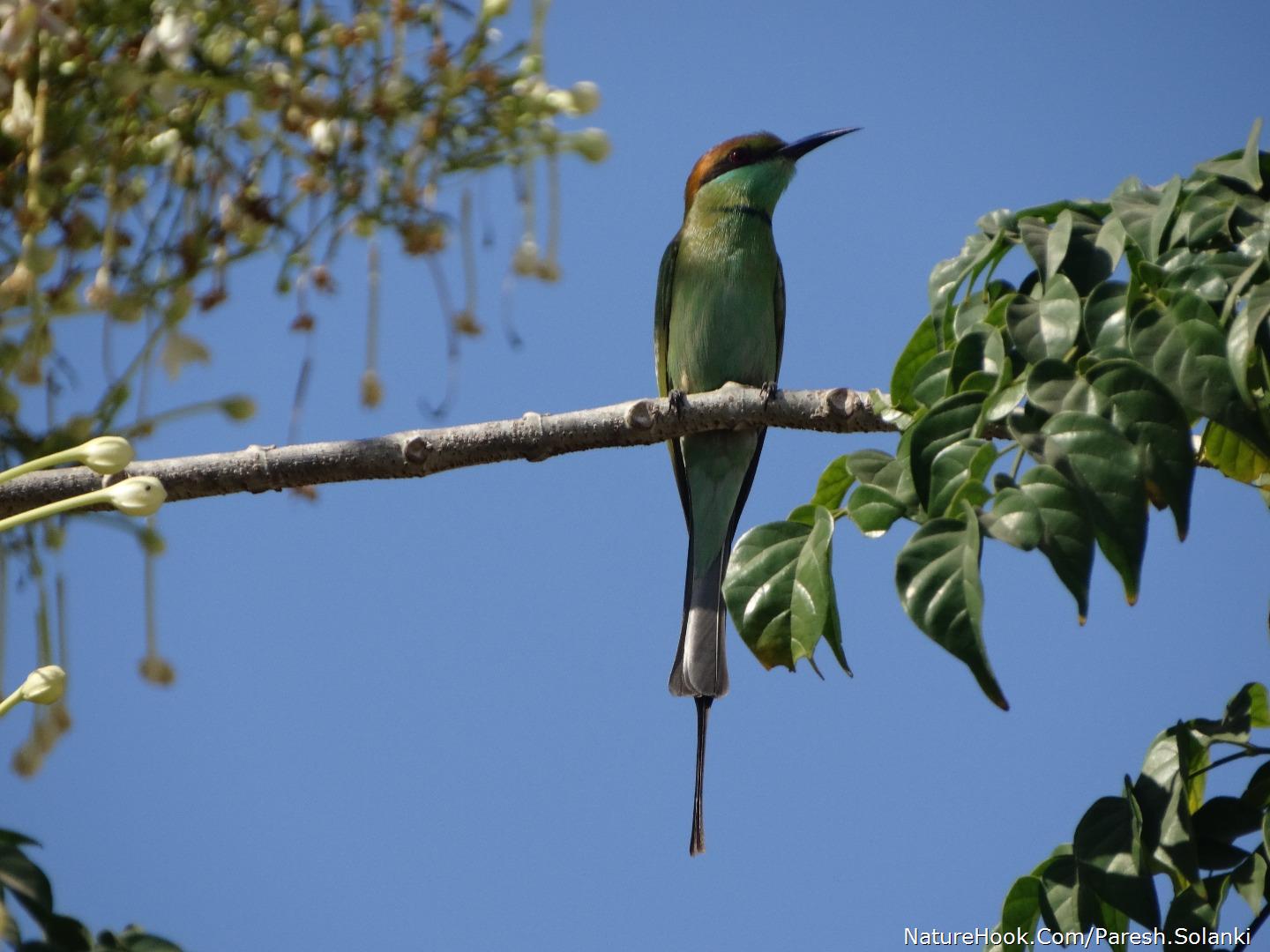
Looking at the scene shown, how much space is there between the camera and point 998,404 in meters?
1.15

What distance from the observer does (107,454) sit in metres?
1.15

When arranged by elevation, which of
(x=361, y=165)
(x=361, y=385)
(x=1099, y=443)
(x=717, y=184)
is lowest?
(x=1099, y=443)

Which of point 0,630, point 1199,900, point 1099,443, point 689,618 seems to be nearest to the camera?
point 1099,443

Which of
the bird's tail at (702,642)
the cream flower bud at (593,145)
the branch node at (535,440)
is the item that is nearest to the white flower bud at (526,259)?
the cream flower bud at (593,145)

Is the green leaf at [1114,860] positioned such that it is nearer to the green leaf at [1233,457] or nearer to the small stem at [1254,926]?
the small stem at [1254,926]

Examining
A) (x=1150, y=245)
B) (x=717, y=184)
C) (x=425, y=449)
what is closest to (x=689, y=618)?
(x=425, y=449)

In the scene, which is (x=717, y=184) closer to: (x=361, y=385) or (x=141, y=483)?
(x=361, y=385)

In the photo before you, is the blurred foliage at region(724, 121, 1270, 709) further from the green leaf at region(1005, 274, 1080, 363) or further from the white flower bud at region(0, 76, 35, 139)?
the white flower bud at region(0, 76, 35, 139)

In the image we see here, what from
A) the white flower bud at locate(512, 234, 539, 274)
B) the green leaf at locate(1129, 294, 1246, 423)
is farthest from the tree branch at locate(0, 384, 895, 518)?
the green leaf at locate(1129, 294, 1246, 423)

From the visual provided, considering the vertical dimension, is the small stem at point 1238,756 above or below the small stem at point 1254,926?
above

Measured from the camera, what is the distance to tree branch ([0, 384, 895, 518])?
183 cm

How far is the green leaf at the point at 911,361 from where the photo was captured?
55.7 inches

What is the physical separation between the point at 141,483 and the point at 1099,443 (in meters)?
0.79

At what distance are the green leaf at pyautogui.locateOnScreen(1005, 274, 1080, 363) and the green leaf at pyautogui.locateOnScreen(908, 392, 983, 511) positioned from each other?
76mm
